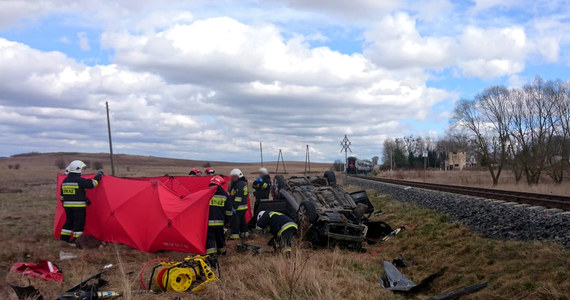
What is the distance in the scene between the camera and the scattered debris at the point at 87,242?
31.5ft

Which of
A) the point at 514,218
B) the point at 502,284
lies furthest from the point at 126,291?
the point at 514,218

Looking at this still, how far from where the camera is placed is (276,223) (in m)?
8.39

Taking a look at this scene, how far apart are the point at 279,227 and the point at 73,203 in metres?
4.81

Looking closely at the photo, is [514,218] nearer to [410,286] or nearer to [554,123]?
[410,286]

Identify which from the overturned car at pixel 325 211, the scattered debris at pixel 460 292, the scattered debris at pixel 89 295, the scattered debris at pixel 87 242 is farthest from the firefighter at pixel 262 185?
the scattered debris at pixel 460 292

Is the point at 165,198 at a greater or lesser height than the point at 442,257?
greater

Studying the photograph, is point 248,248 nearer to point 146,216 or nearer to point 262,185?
point 146,216

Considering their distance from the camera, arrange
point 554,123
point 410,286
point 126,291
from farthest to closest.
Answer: point 554,123, point 410,286, point 126,291

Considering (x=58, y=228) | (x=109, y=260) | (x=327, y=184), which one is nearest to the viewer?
(x=109, y=260)

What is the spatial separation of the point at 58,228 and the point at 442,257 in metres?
8.51

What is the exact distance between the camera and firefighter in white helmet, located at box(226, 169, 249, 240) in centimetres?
1015

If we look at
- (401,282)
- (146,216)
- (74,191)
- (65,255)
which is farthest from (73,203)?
(401,282)

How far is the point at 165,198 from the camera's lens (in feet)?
31.9

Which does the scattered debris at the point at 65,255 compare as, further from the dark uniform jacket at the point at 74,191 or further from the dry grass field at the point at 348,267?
the dark uniform jacket at the point at 74,191
